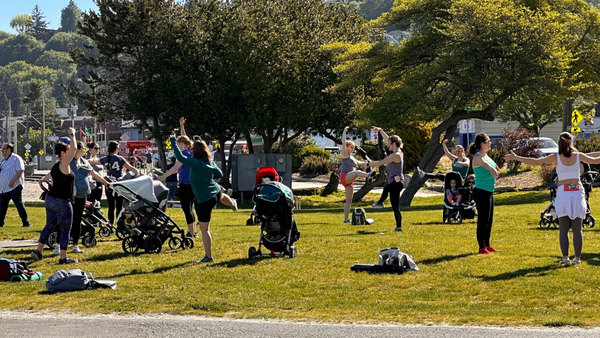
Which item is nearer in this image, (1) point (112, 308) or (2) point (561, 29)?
(1) point (112, 308)

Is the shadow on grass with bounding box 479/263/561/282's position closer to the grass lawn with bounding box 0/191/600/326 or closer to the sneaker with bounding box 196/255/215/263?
the grass lawn with bounding box 0/191/600/326

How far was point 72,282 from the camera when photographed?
1043 cm

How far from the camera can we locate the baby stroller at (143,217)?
13.9 meters

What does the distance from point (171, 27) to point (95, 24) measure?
6.37 m

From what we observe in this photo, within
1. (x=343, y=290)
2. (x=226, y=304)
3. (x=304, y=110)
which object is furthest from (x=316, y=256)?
(x=304, y=110)

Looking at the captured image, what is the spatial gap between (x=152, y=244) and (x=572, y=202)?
670 cm

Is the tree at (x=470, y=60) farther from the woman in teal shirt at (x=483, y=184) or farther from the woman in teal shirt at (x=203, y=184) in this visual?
the woman in teal shirt at (x=203, y=184)

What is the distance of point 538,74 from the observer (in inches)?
1079

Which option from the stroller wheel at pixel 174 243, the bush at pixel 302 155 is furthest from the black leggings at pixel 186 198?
the bush at pixel 302 155

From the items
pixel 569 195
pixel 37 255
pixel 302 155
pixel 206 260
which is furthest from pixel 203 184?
pixel 302 155

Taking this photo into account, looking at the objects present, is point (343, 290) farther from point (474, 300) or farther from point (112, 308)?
point (112, 308)

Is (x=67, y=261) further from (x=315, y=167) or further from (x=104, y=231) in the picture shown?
(x=315, y=167)

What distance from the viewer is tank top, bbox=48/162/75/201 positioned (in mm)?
12578

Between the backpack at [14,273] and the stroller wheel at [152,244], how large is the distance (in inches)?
104
